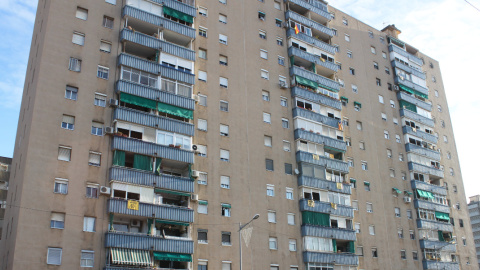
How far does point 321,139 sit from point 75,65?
85.1 feet

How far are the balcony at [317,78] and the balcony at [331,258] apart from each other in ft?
62.4

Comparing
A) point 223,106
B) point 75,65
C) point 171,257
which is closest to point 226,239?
point 171,257

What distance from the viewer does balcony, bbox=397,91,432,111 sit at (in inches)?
2606

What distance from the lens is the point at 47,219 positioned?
34969 mm

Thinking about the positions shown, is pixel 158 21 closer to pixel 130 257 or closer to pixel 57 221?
pixel 57 221

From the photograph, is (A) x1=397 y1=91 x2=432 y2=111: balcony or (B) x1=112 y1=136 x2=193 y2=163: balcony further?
(A) x1=397 y1=91 x2=432 y2=111: balcony

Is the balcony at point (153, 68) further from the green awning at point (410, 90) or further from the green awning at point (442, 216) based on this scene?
the green awning at point (442, 216)

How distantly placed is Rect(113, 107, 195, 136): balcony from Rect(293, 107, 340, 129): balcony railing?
519 inches

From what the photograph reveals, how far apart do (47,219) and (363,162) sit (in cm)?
3581

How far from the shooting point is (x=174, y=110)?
43594 mm

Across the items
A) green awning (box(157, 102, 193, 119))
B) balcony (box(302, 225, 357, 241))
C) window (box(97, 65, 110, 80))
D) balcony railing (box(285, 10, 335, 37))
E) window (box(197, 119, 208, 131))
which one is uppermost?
balcony railing (box(285, 10, 335, 37))

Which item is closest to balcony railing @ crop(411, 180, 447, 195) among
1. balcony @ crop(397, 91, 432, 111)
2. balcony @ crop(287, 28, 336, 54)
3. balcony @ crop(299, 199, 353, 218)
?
balcony @ crop(397, 91, 432, 111)

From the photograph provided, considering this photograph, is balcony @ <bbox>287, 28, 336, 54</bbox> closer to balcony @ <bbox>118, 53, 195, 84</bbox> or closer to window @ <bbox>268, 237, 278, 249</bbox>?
balcony @ <bbox>118, 53, 195, 84</bbox>

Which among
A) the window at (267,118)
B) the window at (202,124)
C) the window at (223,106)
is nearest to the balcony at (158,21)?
the window at (223,106)
